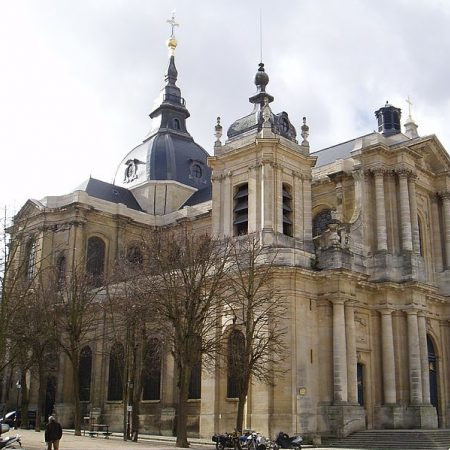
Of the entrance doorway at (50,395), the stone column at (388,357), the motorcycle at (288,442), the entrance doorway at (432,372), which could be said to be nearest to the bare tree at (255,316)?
the motorcycle at (288,442)

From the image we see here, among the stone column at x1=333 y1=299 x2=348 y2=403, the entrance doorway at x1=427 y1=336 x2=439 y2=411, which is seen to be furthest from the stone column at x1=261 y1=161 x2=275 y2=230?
the entrance doorway at x1=427 y1=336 x2=439 y2=411

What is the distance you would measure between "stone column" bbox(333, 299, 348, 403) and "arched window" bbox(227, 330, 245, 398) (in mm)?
4128

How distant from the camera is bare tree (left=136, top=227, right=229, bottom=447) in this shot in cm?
2522

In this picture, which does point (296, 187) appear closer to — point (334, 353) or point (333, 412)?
point (334, 353)

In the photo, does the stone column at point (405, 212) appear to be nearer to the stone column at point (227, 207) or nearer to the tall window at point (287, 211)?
the tall window at point (287, 211)

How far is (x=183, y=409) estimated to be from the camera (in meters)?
24.4

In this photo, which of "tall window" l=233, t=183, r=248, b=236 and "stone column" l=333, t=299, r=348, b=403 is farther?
"tall window" l=233, t=183, r=248, b=236

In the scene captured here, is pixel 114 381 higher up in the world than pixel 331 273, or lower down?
lower down

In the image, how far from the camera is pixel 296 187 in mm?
33875

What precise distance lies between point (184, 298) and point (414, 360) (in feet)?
41.1

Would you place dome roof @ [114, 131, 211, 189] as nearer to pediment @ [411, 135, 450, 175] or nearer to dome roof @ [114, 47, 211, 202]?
dome roof @ [114, 47, 211, 202]

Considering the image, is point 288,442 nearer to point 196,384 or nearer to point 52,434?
point 52,434

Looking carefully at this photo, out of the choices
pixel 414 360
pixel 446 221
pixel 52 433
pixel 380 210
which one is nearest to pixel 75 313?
pixel 52 433

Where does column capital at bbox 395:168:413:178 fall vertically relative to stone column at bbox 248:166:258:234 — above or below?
above
